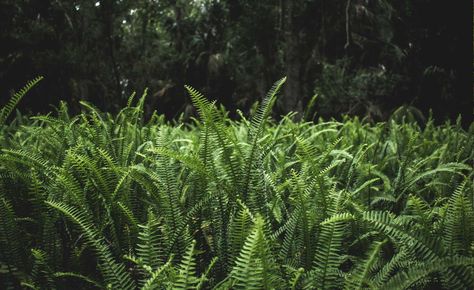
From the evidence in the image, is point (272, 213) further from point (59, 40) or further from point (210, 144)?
point (59, 40)

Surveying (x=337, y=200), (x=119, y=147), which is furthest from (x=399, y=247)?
(x=119, y=147)

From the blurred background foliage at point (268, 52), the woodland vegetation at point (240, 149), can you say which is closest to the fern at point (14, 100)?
the woodland vegetation at point (240, 149)

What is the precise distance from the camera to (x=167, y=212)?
1.08m

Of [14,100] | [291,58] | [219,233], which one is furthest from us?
[291,58]

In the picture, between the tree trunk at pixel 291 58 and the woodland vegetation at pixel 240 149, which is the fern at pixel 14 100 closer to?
the woodland vegetation at pixel 240 149

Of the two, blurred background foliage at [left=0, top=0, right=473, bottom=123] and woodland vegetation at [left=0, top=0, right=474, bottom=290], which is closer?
woodland vegetation at [left=0, top=0, right=474, bottom=290]

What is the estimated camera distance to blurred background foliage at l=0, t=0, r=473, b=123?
307 inches

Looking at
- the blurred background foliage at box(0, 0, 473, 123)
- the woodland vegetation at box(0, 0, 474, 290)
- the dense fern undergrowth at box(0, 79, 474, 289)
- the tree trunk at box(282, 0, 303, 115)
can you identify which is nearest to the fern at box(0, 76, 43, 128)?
the woodland vegetation at box(0, 0, 474, 290)

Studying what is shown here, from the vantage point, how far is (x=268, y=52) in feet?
44.4

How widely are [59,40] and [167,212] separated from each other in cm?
1152

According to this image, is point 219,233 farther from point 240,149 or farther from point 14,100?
point 14,100

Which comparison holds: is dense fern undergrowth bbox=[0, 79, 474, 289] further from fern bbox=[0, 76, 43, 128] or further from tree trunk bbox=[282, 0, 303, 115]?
tree trunk bbox=[282, 0, 303, 115]

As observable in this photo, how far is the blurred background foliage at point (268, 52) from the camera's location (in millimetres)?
7805

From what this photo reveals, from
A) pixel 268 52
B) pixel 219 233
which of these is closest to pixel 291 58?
pixel 219 233
